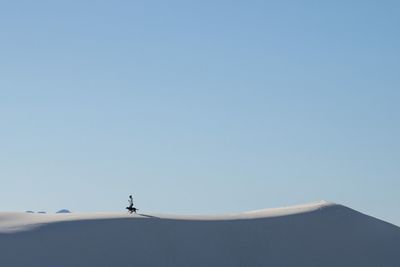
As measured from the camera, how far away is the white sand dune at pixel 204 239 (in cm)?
5300

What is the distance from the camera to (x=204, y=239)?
5706 centimetres

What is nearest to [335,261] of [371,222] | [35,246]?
[371,222]

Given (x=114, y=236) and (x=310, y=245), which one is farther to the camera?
(x=310, y=245)

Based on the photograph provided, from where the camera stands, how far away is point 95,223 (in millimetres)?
56531

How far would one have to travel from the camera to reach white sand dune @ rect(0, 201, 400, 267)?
53000mm

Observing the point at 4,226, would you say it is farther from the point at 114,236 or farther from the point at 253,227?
the point at 253,227

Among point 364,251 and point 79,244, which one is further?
point 364,251

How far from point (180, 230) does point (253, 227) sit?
4616 mm

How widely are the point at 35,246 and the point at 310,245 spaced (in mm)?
15528

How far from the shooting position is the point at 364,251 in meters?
59.2

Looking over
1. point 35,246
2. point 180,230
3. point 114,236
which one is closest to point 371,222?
point 180,230

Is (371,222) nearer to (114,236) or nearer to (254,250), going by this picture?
(254,250)

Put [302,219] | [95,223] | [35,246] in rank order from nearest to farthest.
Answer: [35,246] → [95,223] → [302,219]

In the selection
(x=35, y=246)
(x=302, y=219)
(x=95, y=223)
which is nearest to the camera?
(x=35, y=246)
